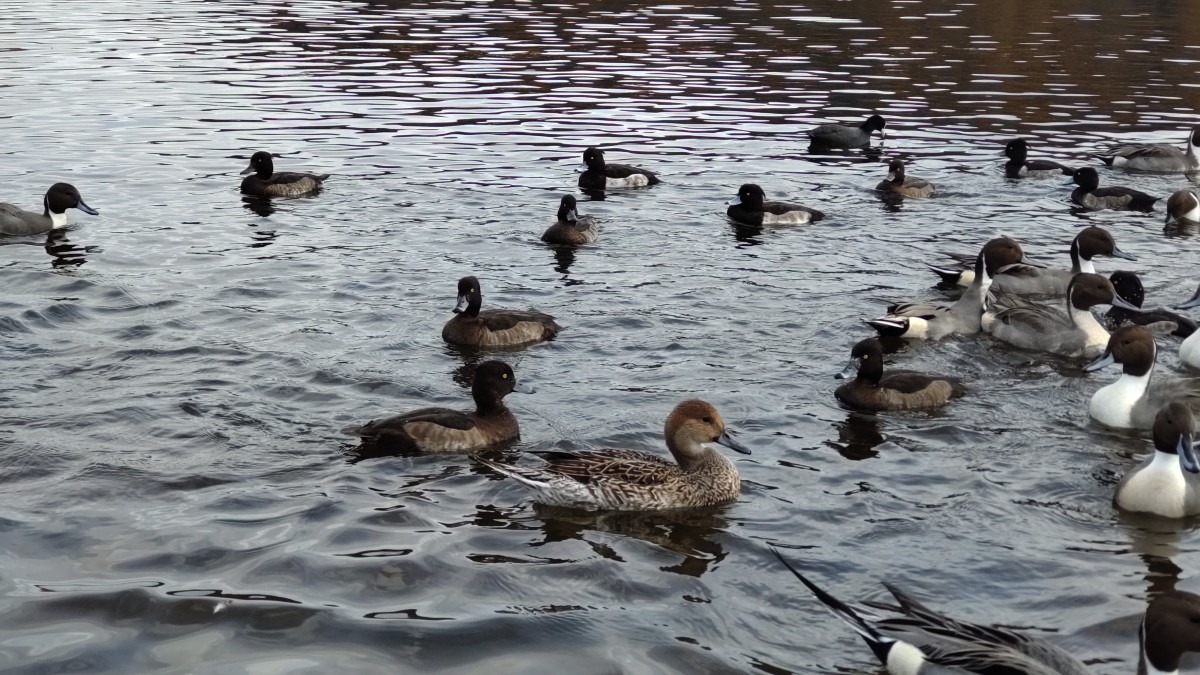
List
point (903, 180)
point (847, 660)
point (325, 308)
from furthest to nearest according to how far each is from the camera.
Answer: point (903, 180), point (325, 308), point (847, 660)

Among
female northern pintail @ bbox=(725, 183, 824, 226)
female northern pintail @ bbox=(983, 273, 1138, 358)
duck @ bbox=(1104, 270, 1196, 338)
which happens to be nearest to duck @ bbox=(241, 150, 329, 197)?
female northern pintail @ bbox=(725, 183, 824, 226)

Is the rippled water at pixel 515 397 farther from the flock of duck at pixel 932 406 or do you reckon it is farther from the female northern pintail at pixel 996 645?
the female northern pintail at pixel 996 645

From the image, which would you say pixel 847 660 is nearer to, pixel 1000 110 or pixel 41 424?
pixel 41 424

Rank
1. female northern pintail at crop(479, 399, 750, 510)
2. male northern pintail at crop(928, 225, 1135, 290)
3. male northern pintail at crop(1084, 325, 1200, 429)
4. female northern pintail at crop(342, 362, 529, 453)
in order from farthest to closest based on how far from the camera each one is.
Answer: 1. male northern pintail at crop(928, 225, 1135, 290)
2. male northern pintail at crop(1084, 325, 1200, 429)
3. female northern pintail at crop(342, 362, 529, 453)
4. female northern pintail at crop(479, 399, 750, 510)

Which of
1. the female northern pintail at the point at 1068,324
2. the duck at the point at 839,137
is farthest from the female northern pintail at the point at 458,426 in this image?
the duck at the point at 839,137

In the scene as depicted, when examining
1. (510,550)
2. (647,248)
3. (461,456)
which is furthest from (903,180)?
(510,550)

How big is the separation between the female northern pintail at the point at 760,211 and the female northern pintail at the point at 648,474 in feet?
29.7

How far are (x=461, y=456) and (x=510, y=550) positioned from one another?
1.88m

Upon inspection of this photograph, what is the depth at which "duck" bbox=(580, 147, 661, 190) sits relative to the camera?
2197 centimetres

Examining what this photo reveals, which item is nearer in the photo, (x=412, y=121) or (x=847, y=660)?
(x=847, y=660)

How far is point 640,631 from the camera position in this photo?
28.9 feet

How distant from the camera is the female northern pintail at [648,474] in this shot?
35.1 feet

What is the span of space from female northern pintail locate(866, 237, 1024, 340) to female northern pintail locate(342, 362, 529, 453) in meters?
4.62

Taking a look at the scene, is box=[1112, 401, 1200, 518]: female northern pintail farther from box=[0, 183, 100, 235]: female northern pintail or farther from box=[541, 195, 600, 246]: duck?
box=[0, 183, 100, 235]: female northern pintail
